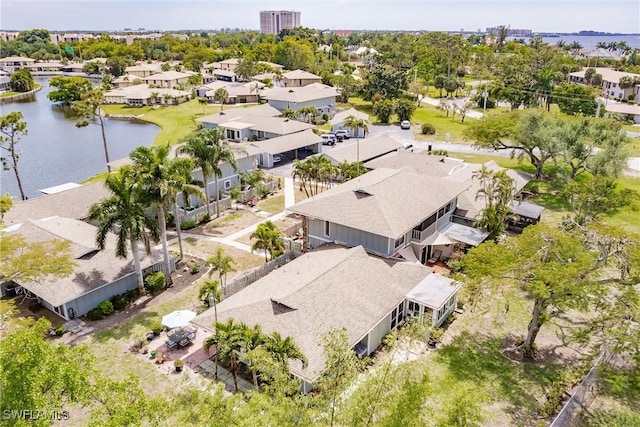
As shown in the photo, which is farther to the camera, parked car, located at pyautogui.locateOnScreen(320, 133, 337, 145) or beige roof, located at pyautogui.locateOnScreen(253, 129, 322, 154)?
parked car, located at pyautogui.locateOnScreen(320, 133, 337, 145)

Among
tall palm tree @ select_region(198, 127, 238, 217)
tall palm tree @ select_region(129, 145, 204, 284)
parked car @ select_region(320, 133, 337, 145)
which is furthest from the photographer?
parked car @ select_region(320, 133, 337, 145)

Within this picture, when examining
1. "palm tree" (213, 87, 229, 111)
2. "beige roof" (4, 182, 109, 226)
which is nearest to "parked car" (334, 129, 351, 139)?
"palm tree" (213, 87, 229, 111)

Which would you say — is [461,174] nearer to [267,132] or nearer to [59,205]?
[267,132]

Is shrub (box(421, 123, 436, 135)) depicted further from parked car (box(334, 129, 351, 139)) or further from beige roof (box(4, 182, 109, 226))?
beige roof (box(4, 182, 109, 226))

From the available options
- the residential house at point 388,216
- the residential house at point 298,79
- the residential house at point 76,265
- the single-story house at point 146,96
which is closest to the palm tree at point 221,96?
the single-story house at point 146,96

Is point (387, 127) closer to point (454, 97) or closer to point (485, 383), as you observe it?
point (454, 97)

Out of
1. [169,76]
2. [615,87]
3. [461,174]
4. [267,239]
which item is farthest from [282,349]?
[615,87]
